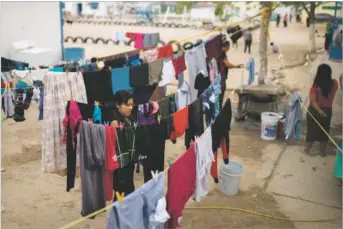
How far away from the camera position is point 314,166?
7.39 meters

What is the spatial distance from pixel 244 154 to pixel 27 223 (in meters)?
4.11

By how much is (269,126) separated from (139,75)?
9.86 feet

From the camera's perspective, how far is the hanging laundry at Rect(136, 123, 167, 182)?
449 cm

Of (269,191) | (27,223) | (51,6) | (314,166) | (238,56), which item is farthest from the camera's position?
(238,56)

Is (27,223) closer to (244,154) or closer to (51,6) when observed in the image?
(244,154)

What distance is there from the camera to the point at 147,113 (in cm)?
542

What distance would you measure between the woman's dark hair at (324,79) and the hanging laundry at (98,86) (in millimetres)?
3445

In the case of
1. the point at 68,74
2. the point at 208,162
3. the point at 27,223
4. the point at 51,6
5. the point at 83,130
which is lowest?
the point at 27,223

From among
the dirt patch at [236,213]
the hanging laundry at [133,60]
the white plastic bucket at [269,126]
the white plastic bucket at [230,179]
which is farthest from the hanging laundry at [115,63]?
the white plastic bucket at [269,126]

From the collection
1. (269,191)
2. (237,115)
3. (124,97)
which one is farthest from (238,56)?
(124,97)

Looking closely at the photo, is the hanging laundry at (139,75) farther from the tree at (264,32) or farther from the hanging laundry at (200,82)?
the tree at (264,32)

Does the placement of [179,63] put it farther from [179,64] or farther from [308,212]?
[308,212]

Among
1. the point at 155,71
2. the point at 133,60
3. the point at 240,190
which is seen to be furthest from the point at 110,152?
the point at 133,60

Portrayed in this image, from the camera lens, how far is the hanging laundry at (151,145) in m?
4.49
